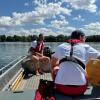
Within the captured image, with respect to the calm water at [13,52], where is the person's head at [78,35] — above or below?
above

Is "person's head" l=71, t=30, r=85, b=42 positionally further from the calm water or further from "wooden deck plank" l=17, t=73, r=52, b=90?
the calm water

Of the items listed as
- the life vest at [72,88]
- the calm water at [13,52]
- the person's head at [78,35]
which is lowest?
the calm water at [13,52]

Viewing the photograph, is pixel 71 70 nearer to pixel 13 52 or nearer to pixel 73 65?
pixel 73 65

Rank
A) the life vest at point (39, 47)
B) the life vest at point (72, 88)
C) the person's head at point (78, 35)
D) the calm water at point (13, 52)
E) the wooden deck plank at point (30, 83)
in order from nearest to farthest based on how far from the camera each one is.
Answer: the life vest at point (72, 88)
the person's head at point (78, 35)
the wooden deck plank at point (30, 83)
the life vest at point (39, 47)
the calm water at point (13, 52)

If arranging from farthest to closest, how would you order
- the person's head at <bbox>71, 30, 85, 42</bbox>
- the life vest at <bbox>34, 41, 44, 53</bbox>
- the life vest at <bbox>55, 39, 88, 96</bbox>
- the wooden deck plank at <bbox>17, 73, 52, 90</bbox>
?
the life vest at <bbox>34, 41, 44, 53</bbox> → the wooden deck plank at <bbox>17, 73, 52, 90</bbox> → the person's head at <bbox>71, 30, 85, 42</bbox> → the life vest at <bbox>55, 39, 88, 96</bbox>

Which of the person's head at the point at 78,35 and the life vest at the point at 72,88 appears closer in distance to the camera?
the life vest at the point at 72,88

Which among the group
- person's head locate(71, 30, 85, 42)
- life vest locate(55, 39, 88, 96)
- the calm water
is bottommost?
the calm water

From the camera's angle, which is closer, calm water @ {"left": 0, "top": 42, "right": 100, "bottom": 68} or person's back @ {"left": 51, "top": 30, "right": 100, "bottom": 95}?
person's back @ {"left": 51, "top": 30, "right": 100, "bottom": 95}

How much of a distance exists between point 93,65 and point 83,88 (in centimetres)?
36

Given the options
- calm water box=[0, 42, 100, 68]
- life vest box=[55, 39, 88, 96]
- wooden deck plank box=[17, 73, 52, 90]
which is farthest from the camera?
calm water box=[0, 42, 100, 68]

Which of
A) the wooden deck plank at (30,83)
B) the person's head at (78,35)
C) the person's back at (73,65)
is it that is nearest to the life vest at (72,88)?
the person's back at (73,65)

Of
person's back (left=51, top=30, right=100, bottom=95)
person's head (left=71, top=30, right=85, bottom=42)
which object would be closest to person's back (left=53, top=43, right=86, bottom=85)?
person's back (left=51, top=30, right=100, bottom=95)

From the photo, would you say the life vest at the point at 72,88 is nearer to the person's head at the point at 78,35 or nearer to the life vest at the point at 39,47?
the person's head at the point at 78,35

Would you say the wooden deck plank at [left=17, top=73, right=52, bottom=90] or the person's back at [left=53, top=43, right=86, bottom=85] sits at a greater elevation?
the person's back at [left=53, top=43, right=86, bottom=85]
